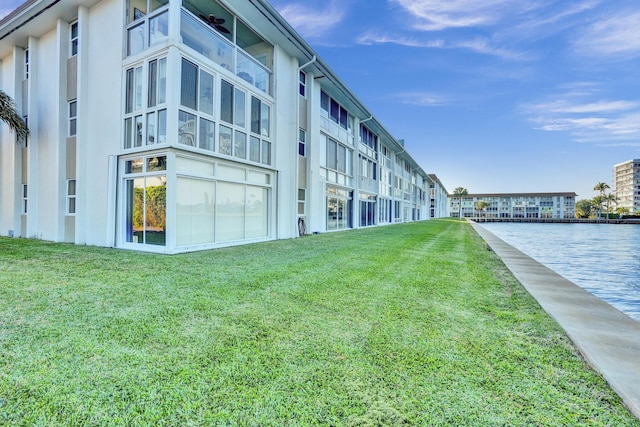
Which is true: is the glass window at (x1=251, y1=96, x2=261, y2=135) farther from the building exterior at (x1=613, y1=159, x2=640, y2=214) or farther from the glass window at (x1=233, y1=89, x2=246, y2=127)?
the building exterior at (x1=613, y1=159, x2=640, y2=214)

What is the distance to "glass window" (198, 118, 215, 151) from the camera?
29.2 ft

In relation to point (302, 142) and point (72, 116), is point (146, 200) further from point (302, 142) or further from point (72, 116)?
point (302, 142)

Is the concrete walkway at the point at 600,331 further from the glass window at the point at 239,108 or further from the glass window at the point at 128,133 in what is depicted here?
the glass window at the point at 128,133

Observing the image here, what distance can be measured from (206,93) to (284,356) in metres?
8.65

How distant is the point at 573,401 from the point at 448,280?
3.72 meters

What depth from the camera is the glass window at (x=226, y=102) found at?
963 cm

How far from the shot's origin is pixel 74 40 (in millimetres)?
10672

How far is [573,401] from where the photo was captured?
2.10m

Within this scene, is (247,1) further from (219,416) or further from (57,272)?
(219,416)

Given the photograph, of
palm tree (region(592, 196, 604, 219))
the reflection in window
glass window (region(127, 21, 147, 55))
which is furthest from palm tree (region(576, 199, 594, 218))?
glass window (region(127, 21, 147, 55))

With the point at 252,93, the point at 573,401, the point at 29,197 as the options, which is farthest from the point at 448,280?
the point at 29,197

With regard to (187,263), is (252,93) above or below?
above

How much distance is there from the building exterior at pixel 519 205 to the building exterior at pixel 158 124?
90.7 m

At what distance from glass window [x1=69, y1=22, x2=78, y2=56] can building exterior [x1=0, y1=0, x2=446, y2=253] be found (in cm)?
6
